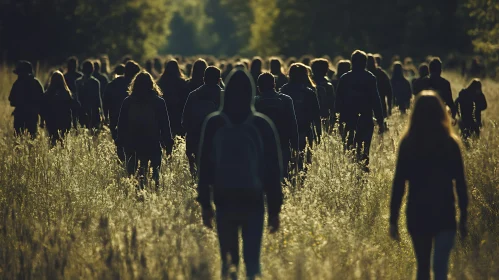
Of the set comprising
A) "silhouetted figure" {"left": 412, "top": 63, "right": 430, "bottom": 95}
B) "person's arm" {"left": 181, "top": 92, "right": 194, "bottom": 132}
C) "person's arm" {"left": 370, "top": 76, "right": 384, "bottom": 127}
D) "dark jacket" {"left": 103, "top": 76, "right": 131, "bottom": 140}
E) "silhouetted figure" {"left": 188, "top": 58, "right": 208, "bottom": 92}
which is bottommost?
"person's arm" {"left": 181, "top": 92, "right": 194, "bottom": 132}

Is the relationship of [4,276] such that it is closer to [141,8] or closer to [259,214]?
[259,214]

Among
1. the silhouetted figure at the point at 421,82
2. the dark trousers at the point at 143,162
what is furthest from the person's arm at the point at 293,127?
the silhouetted figure at the point at 421,82

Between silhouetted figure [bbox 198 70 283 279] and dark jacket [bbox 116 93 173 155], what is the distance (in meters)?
4.77

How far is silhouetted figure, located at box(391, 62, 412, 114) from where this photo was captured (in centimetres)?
2206

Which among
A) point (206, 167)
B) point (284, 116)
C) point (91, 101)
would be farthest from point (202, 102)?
point (91, 101)

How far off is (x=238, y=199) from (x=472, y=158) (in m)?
7.10

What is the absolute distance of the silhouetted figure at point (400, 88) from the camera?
22.1 metres

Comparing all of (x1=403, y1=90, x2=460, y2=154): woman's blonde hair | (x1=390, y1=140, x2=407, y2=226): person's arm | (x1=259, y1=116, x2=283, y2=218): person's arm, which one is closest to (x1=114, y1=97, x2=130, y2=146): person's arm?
(x1=259, y1=116, x2=283, y2=218): person's arm

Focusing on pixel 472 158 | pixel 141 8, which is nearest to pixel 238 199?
pixel 472 158

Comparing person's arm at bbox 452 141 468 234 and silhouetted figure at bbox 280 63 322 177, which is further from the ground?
silhouetted figure at bbox 280 63 322 177

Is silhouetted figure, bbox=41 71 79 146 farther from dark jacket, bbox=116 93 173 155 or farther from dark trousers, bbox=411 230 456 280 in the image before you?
dark trousers, bbox=411 230 456 280

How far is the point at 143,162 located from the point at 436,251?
18.9 ft

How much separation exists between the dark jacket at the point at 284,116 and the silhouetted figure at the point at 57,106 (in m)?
5.22

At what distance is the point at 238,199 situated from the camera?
272 inches
